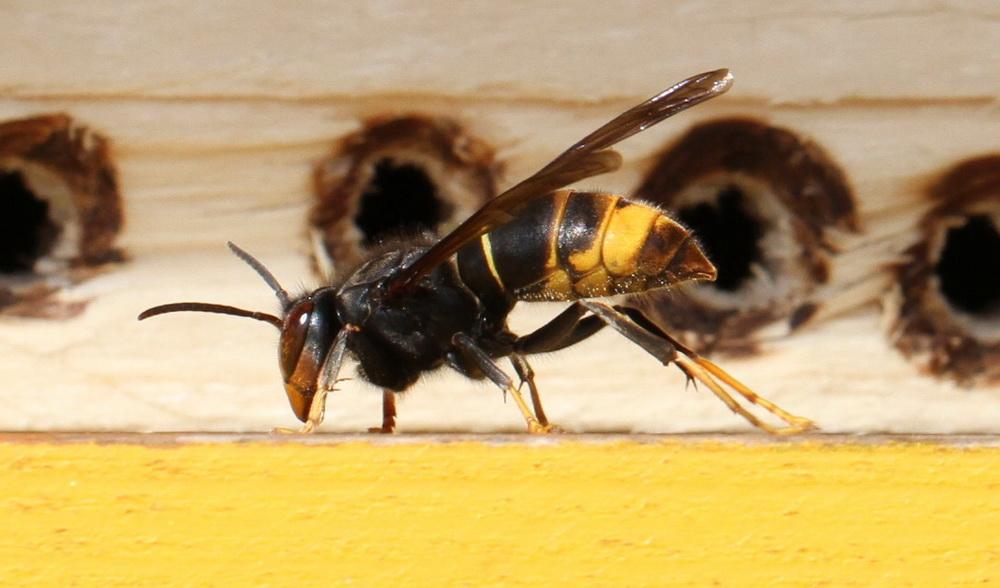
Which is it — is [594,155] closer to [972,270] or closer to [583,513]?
[583,513]

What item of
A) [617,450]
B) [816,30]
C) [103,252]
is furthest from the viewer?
[103,252]

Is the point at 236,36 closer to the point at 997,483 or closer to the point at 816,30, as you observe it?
the point at 816,30

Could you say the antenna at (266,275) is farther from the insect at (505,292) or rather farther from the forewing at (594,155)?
the forewing at (594,155)

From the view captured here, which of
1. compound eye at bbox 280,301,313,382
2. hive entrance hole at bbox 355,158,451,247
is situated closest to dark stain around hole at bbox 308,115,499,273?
hive entrance hole at bbox 355,158,451,247

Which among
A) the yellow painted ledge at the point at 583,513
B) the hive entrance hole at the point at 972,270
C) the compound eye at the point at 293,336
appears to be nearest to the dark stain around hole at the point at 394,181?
the compound eye at the point at 293,336

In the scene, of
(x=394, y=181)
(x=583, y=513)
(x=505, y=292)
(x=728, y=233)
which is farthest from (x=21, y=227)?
(x=583, y=513)

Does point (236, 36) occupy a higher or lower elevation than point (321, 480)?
higher

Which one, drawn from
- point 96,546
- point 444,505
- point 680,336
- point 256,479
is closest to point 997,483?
point 444,505
